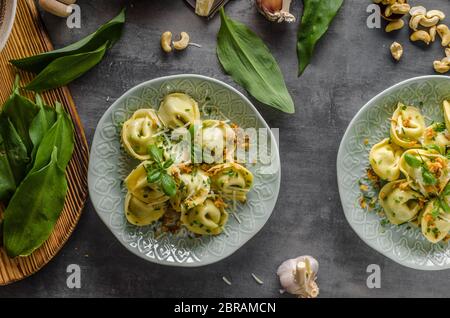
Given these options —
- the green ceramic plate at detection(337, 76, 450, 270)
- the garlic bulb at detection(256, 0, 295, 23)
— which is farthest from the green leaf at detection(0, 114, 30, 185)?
the green ceramic plate at detection(337, 76, 450, 270)

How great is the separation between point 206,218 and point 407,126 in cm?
68

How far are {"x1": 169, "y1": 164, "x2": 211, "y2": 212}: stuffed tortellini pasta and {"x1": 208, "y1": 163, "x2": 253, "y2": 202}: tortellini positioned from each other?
0.03 meters

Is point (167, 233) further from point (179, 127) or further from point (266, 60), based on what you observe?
point (266, 60)

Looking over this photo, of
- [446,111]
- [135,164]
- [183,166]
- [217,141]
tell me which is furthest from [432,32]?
[135,164]

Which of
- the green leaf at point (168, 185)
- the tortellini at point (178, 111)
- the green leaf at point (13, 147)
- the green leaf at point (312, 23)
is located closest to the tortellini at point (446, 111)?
the green leaf at point (312, 23)

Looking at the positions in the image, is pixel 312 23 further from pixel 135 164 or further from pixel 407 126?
pixel 135 164

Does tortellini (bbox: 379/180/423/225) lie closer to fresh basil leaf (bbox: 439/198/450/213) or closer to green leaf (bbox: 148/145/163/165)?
fresh basil leaf (bbox: 439/198/450/213)

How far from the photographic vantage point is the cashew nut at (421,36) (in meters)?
1.97

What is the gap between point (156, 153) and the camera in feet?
5.72

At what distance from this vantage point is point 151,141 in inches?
71.6

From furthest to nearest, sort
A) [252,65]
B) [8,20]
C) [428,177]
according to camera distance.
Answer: [252,65] < [428,177] < [8,20]

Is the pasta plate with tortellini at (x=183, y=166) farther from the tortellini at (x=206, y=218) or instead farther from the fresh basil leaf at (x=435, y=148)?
the fresh basil leaf at (x=435, y=148)

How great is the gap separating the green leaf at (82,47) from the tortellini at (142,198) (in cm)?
39
